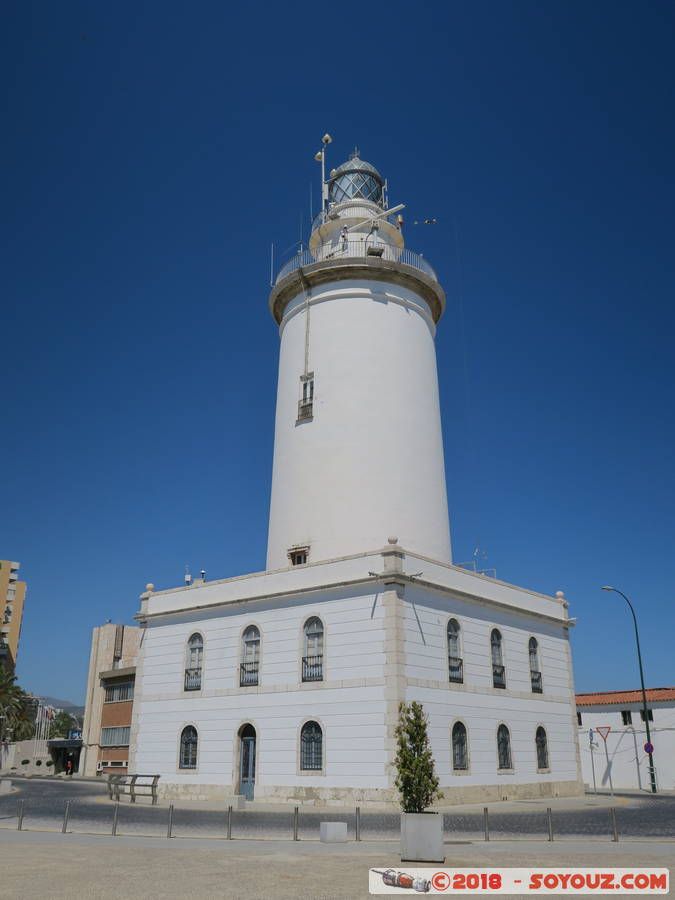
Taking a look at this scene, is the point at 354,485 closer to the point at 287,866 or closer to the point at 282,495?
the point at 282,495

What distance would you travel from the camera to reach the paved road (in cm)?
1725

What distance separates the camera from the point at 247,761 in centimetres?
2773

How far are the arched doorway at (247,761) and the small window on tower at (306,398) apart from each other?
12588mm

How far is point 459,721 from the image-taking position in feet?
87.8

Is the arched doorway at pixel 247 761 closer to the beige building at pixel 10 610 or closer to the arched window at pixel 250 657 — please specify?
the arched window at pixel 250 657

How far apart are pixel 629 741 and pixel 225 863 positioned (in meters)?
34.2

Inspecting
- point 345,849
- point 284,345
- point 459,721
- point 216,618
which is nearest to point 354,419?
point 284,345

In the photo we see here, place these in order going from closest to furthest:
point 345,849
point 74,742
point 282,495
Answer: point 345,849
point 282,495
point 74,742

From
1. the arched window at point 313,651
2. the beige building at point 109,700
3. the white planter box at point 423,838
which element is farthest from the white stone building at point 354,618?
the beige building at point 109,700

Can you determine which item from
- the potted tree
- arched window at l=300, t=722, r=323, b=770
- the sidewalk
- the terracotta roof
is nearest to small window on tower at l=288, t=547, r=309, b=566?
arched window at l=300, t=722, r=323, b=770

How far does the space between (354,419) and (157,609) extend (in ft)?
37.9

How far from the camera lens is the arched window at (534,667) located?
31.7m

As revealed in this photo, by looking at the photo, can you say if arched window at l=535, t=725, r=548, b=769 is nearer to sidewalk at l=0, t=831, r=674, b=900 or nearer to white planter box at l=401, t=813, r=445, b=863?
sidewalk at l=0, t=831, r=674, b=900

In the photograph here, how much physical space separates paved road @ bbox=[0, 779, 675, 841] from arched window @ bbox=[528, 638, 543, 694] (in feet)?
18.8
